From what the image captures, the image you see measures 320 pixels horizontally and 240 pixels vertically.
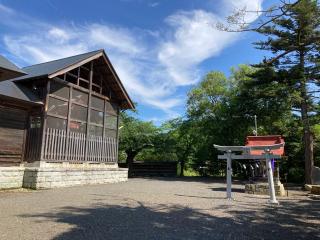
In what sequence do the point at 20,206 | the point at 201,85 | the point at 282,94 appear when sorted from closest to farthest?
the point at 20,206
the point at 282,94
the point at 201,85

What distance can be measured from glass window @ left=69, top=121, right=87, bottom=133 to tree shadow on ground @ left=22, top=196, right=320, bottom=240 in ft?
25.6

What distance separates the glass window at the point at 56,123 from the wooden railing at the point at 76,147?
0.22 m

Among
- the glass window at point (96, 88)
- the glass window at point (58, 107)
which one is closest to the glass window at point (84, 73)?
the glass window at point (96, 88)

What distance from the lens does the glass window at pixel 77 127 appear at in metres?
16.2

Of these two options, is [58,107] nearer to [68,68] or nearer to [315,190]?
[68,68]

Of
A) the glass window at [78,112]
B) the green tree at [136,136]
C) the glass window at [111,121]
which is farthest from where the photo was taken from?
the green tree at [136,136]

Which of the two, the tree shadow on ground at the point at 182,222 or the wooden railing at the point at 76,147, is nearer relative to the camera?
the tree shadow on ground at the point at 182,222

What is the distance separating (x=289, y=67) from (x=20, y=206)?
16.7 meters

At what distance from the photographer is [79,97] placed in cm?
1684

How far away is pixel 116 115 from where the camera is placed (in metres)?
19.8

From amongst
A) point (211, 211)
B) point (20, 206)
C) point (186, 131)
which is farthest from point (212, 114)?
point (20, 206)

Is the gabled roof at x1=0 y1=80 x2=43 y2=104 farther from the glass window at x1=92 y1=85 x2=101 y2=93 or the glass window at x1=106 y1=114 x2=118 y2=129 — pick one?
the glass window at x1=106 y1=114 x2=118 y2=129

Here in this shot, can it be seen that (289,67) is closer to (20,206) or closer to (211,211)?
(211,211)

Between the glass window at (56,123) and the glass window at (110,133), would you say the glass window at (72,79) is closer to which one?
the glass window at (56,123)
